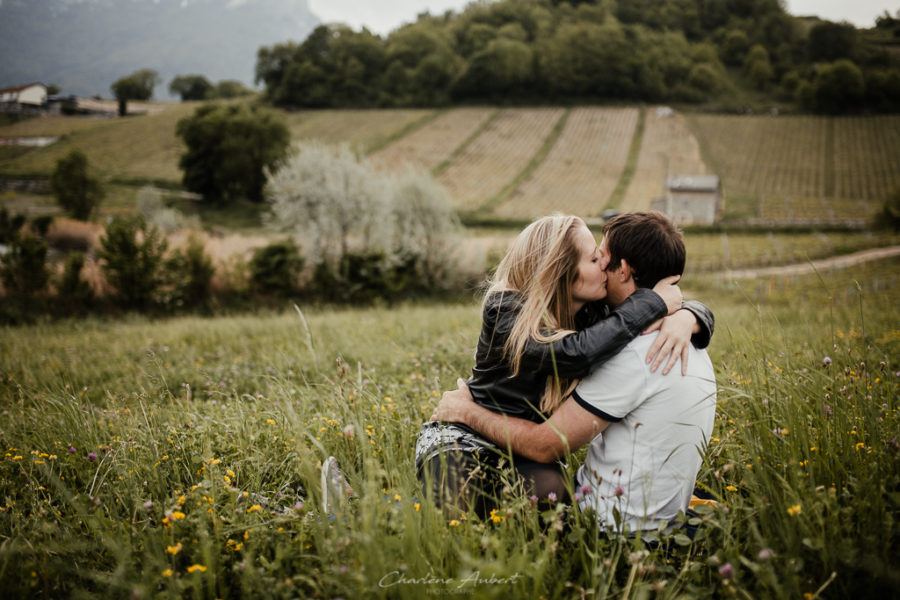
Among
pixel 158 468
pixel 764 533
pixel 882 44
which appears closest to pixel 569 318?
pixel 764 533

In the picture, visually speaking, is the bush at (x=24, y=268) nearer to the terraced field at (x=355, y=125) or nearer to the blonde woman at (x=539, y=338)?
the blonde woman at (x=539, y=338)

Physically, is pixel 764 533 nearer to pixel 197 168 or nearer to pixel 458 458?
pixel 458 458

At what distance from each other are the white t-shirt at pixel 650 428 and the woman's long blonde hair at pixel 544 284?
34cm

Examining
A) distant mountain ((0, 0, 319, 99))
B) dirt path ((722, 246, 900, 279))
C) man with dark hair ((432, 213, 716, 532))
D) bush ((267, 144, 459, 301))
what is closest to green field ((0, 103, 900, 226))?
distant mountain ((0, 0, 319, 99))

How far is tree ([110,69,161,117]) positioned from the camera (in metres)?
74.3

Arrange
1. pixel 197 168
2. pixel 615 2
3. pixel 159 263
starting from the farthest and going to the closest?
1. pixel 615 2
2. pixel 197 168
3. pixel 159 263

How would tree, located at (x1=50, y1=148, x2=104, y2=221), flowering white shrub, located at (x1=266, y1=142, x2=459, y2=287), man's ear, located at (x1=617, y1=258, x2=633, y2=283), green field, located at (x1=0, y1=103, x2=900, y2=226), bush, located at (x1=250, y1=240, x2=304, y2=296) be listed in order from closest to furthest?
man's ear, located at (x1=617, y1=258, x2=633, y2=283), bush, located at (x1=250, y1=240, x2=304, y2=296), flowering white shrub, located at (x1=266, y1=142, x2=459, y2=287), tree, located at (x1=50, y1=148, x2=104, y2=221), green field, located at (x1=0, y1=103, x2=900, y2=226)

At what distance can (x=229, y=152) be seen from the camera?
47156 millimetres

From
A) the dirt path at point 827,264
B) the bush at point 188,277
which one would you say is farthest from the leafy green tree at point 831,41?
the bush at point 188,277

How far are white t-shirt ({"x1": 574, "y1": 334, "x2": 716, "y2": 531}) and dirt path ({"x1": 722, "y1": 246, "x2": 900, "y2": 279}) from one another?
3081cm

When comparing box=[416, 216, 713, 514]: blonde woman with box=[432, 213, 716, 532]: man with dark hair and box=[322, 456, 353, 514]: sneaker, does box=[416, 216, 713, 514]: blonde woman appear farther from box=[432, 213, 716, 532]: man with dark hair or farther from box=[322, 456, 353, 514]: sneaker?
box=[322, 456, 353, 514]: sneaker

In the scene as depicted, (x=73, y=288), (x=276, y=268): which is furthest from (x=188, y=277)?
(x=73, y=288)

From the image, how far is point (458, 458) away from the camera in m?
2.46

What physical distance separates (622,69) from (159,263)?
300 feet
